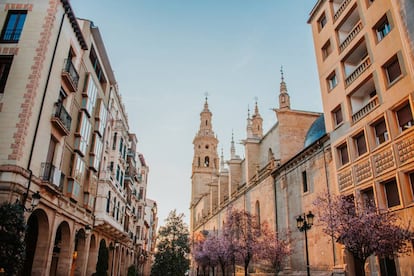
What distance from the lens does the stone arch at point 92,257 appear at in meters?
22.5

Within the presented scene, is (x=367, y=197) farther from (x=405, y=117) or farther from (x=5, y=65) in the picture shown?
(x=5, y=65)

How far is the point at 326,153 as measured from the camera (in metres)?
19.5

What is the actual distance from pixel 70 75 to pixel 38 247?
338 inches

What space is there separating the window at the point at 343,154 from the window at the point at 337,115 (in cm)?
154

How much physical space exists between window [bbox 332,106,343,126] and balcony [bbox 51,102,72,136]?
1495 cm

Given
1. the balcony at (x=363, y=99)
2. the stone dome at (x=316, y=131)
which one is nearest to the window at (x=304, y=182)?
the stone dome at (x=316, y=131)

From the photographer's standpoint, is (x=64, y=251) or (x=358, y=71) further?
(x=64, y=251)

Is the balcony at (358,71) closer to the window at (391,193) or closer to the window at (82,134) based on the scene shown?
the window at (391,193)

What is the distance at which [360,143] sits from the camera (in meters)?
16.2

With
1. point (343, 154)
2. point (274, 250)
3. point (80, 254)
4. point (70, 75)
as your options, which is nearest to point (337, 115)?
point (343, 154)

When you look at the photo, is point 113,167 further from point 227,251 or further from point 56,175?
point 227,251

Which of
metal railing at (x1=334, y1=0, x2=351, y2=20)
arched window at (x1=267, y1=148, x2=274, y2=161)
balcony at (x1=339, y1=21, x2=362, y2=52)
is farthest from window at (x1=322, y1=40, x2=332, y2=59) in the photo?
arched window at (x1=267, y1=148, x2=274, y2=161)

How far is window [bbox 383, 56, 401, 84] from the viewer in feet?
45.9

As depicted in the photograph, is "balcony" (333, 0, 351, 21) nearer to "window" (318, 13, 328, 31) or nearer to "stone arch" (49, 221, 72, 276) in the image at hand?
"window" (318, 13, 328, 31)
